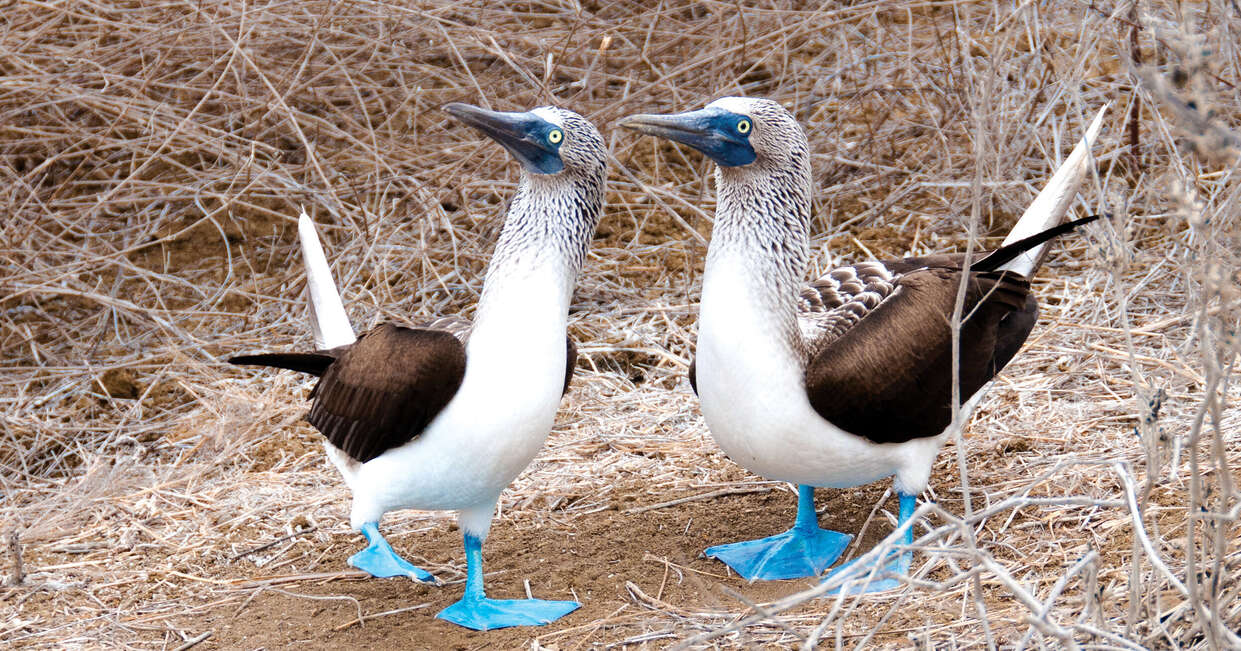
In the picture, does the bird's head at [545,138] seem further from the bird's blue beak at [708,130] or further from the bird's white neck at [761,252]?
the bird's white neck at [761,252]

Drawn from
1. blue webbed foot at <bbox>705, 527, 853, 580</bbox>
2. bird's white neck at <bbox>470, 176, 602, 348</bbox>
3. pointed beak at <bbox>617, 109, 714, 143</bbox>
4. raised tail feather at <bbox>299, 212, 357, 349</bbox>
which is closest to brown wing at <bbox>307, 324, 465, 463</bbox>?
bird's white neck at <bbox>470, 176, 602, 348</bbox>

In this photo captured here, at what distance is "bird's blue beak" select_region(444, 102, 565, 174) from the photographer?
3607mm

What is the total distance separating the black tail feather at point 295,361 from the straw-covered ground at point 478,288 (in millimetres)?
727

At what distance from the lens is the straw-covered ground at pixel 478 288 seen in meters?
3.88

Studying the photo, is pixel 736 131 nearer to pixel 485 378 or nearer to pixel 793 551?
pixel 485 378

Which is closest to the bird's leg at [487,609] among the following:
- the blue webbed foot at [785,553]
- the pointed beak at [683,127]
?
the blue webbed foot at [785,553]

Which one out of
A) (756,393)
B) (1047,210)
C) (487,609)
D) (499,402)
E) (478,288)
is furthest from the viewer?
(478,288)

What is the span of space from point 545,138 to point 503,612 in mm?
1384

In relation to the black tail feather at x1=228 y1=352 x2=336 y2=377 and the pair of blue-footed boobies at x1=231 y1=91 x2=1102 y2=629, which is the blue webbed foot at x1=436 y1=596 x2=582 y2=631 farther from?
the black tail feather at x1=228 y1=352 x2=336 y2=377

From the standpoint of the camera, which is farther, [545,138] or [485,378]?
[545,138]

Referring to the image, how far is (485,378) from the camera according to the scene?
3.52 metres

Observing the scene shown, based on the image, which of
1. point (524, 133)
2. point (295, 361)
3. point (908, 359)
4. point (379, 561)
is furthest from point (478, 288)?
point (908, 359)

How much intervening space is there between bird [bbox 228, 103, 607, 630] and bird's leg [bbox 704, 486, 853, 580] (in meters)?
0.59

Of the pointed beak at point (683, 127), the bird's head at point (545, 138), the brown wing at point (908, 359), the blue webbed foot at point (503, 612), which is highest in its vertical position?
the pointed beak at point (683, 127)
